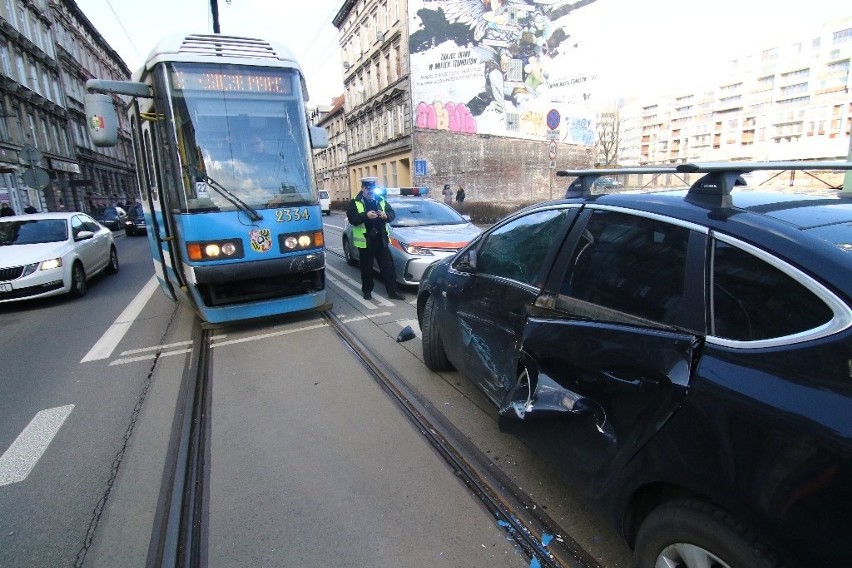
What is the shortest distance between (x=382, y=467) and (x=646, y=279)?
6.59 feet

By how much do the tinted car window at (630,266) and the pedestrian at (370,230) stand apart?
4912mm

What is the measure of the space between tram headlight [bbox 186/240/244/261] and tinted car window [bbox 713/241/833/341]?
15.4ft

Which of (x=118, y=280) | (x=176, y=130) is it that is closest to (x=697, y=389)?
(x=176, y=130)

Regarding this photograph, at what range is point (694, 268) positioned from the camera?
69.1 inches

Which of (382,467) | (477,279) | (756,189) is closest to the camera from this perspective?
(756,189)

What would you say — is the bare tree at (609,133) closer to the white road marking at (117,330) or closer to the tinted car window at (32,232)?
the white road marking at (117,330)

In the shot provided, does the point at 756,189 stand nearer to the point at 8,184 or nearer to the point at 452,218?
the point at 452,218

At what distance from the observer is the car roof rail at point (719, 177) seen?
183cm

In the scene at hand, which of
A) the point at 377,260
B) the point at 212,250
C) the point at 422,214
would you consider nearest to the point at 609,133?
Result: the point at 422,214

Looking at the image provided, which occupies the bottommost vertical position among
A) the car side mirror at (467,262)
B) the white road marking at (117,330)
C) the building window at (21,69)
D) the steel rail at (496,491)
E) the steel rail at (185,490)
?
the steel rail at (496,491)

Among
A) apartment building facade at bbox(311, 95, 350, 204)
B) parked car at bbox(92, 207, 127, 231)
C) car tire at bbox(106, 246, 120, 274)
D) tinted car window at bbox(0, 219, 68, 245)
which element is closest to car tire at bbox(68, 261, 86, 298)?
tinted car window at bbox(0, 219, 68, 245)

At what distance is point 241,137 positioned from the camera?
5.15m

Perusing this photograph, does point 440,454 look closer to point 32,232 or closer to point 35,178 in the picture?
point 32,232

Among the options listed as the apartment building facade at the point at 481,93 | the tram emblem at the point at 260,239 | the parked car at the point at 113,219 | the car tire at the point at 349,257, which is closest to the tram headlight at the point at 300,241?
the tram emblem at the point at 260,239
